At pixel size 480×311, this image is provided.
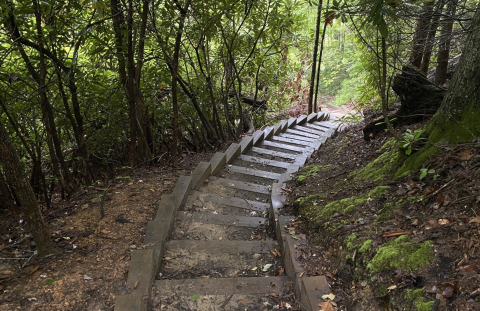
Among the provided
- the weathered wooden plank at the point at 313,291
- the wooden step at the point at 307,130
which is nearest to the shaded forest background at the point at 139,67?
the wooden step at the point at 307,130

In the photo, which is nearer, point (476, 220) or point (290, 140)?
point (476, 220)

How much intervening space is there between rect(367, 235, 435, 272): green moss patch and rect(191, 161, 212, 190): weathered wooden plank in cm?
334

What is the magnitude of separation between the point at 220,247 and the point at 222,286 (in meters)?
0.69

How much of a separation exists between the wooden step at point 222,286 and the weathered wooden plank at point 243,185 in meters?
2.72

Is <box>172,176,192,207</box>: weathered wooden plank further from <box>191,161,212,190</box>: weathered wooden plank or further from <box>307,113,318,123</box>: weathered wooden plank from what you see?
<box>307,113,318,123</box>: weathered wooden plank

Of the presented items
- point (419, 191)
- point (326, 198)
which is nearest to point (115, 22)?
point (326, 198)

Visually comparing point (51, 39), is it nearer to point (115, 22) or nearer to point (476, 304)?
point (115, 22)

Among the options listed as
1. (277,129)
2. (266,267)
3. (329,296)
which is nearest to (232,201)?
(266,267)

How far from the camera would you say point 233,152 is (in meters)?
7.09

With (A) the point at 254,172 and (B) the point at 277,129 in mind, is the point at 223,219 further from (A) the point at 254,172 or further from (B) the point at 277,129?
(B) the point at 277,129

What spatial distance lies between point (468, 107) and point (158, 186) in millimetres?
4114

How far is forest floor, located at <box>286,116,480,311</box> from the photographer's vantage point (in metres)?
2.09

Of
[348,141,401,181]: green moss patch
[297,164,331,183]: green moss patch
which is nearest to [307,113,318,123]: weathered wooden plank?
[297,164,331,183]: green moss patch

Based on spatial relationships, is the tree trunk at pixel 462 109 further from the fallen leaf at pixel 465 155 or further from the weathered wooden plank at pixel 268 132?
the weathered wooden plank at pixel 268 132
